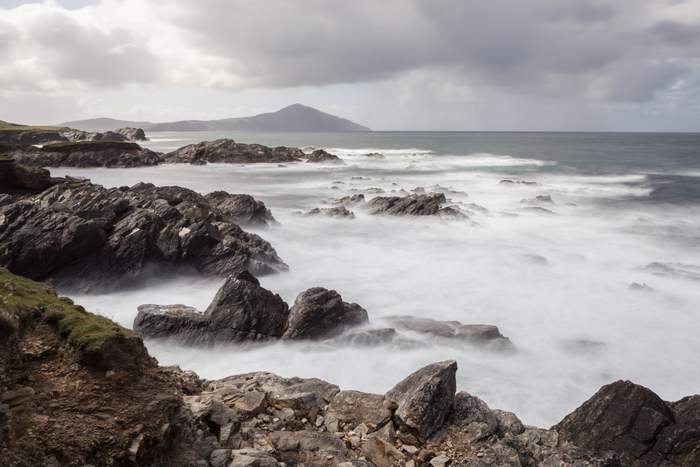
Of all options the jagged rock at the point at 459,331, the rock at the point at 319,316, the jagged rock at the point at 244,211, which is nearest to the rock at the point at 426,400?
the rock at the point at 319,316

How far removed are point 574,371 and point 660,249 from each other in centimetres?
1674

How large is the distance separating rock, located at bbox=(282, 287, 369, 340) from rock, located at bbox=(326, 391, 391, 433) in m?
4.67

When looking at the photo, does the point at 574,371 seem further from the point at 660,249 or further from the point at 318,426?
the point at 660,249

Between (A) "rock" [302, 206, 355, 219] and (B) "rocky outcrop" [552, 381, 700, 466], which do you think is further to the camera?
(A) "rock" [302, 206, 355, 219]

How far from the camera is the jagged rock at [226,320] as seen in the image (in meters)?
11.8

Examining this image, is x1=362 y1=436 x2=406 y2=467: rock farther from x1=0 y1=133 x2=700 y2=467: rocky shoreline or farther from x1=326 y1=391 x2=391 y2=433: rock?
x1=326 y1=391 x2=391 y2=433: rock

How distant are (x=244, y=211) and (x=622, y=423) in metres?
21.5

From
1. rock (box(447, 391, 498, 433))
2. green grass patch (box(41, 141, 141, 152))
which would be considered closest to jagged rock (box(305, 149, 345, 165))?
green grass patch (box(41, 141, 141, 152))

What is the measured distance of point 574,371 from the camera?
1143 cm

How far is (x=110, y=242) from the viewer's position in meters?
16.2

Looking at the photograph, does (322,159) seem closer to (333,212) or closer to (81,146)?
(81,146)

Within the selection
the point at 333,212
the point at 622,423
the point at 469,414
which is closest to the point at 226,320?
the point at 469,414

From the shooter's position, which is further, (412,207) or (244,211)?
(412,207)

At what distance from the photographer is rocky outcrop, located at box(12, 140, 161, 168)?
51719mm
